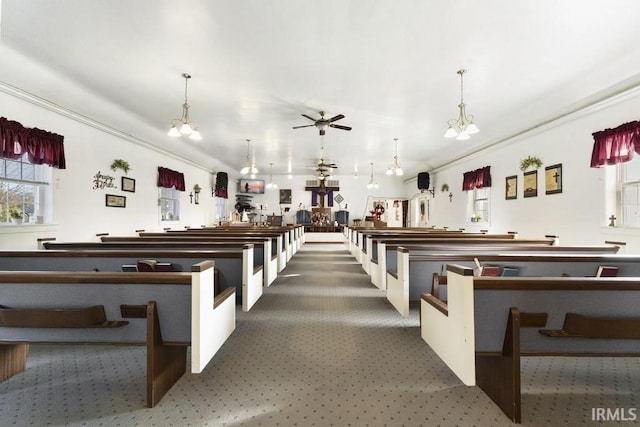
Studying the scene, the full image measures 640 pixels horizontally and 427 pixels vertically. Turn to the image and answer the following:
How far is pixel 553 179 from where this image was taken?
6.14m

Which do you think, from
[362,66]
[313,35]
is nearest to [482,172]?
[362,66]

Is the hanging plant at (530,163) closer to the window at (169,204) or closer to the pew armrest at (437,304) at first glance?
the pew armrest at (437,304)

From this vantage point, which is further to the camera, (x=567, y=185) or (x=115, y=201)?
(x=115, y=201)

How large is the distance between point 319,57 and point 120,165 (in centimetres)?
530

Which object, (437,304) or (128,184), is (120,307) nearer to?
(437,304)

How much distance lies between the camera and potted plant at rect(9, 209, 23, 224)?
15.7 ft

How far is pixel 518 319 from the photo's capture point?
1757mm

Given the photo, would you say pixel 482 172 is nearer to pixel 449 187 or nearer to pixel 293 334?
pixel 449 187

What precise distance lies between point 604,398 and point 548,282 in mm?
1009

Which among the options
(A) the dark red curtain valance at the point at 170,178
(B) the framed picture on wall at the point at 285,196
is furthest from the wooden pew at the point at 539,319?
(B) the framed picture on wall at the point at 285,196

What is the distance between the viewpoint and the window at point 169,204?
9172 millimetres

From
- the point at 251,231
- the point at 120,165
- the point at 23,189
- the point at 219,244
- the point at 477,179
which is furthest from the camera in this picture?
the point at 477,179

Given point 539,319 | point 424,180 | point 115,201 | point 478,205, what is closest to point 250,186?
point 424,180

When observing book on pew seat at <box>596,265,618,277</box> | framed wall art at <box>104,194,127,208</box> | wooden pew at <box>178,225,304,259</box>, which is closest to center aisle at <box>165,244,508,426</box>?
book on pew seat at <box>596,265,618,277</box>
